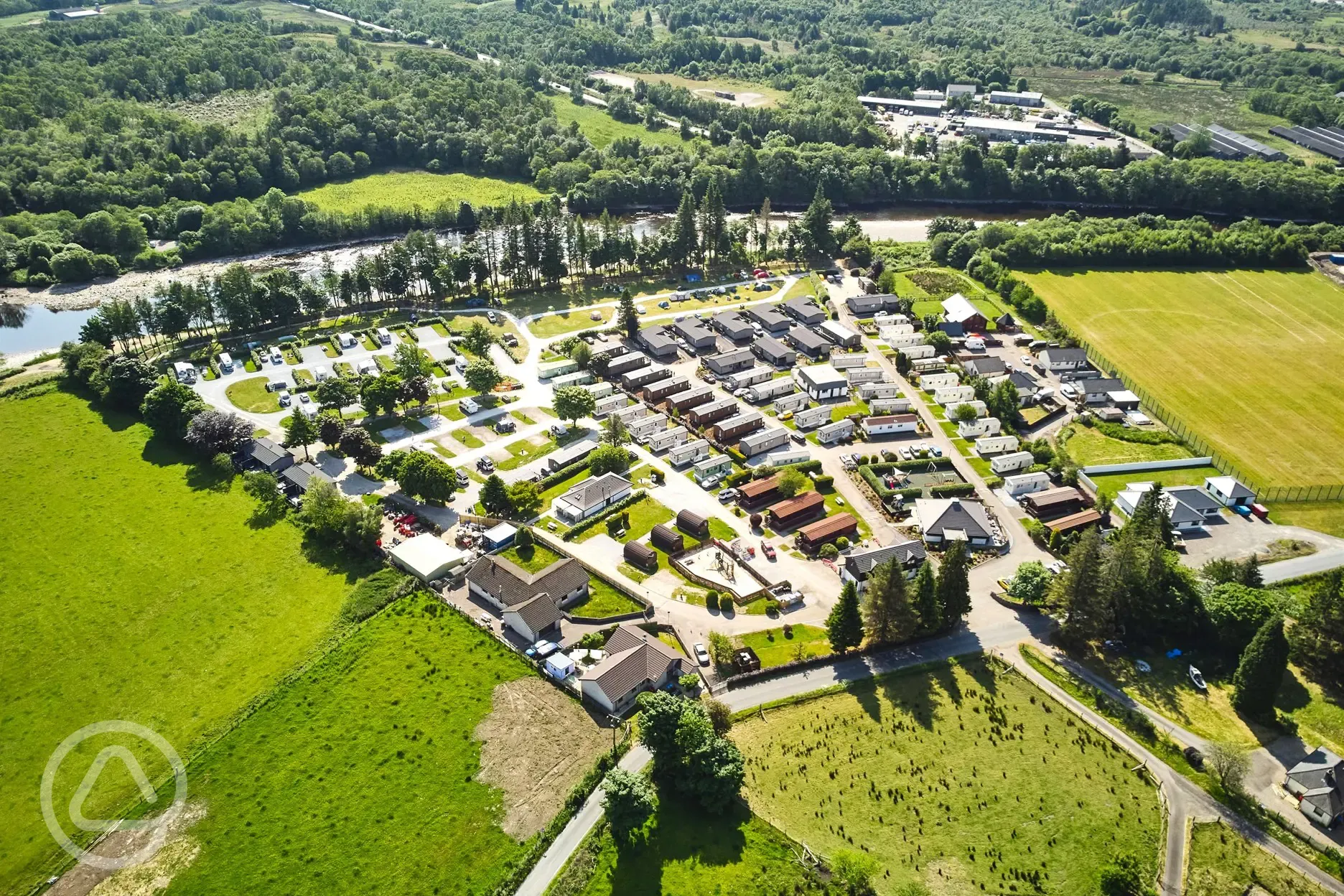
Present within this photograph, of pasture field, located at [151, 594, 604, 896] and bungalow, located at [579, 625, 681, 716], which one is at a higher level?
bungalow, located at [579, 625, 681, 716]

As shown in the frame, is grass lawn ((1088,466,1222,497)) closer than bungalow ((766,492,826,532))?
No

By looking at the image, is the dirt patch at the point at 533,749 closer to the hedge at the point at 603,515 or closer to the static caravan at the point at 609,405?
the hedge at the point at 603,515

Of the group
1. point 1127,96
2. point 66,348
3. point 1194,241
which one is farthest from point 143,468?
point 1127,96

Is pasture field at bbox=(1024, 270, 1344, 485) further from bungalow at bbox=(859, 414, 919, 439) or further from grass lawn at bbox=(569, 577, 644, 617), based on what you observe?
grass lawn at bbox=(569, 577, 644, 617)

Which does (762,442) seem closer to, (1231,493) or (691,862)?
(1231,493)

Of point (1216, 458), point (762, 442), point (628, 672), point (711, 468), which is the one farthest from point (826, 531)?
point (1216, 458)

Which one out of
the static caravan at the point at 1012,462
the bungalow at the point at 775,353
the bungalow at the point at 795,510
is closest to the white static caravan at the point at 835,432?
the bungalow at the point at 795,510

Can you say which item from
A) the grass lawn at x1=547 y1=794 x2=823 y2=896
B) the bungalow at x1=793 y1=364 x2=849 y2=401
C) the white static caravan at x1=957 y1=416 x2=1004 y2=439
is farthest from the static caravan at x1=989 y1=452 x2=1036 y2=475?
the grass lawn at x1=547 y1=794 x2=823 y2=896

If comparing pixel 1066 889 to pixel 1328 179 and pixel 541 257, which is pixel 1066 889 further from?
pixel 1328 179
